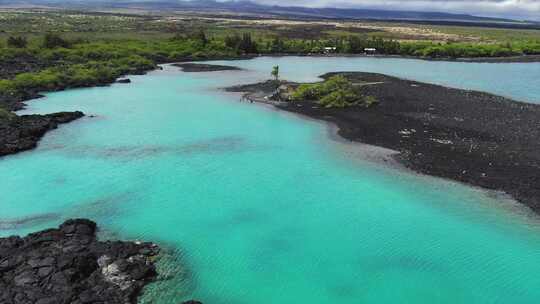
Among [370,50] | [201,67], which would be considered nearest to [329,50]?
[370,50]

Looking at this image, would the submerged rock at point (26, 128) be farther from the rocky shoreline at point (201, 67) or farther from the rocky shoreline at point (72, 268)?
the rocky shoreline at point (201, 67)

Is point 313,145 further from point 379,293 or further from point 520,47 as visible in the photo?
point 520,47

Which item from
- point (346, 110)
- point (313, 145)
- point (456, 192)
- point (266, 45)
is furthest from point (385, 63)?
point (456, 192)

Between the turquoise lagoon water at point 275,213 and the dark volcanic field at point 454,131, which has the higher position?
the dark volcanic field at point 454,131

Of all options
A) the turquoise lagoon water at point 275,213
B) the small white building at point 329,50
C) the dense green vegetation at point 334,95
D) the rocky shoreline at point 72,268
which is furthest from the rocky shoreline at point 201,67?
the rocky shoreline at point 72,268

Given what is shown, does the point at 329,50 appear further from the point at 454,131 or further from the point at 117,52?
the point at 454,131

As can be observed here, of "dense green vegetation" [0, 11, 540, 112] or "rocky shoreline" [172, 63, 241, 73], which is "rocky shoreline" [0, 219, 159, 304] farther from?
"rocky shoreline" [172, 63, 241, 73]
